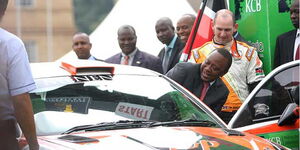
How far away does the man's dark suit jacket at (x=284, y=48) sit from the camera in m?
9.67

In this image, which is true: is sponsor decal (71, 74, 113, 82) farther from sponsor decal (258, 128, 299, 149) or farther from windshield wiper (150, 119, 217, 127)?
sponsor decal (258, 128, 299, 149)

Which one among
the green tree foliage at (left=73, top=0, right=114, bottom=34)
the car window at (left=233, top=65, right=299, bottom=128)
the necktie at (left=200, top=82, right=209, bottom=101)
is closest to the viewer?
the car window at (left=233, top=65, right=299, bottom=128)

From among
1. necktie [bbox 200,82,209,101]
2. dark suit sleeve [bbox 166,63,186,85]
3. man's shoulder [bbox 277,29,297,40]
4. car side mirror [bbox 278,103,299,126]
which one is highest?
man's shoulder [bbox 277,29,297,40]

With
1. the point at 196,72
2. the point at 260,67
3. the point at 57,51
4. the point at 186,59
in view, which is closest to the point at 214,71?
the point at 196,72

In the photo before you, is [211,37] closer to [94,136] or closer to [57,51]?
[94,136]

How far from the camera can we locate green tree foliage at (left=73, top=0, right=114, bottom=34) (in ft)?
250

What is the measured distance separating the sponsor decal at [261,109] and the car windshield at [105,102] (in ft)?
2.44

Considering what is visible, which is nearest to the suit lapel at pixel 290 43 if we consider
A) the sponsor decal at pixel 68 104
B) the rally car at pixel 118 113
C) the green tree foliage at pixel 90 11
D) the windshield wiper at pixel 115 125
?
the rally car at pixel 118 113

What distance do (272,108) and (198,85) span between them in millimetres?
902

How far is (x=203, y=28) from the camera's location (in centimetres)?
1031

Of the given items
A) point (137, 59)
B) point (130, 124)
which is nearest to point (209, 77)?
point (130, 124)

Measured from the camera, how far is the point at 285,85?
25.9 ft

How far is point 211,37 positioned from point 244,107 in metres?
2.55

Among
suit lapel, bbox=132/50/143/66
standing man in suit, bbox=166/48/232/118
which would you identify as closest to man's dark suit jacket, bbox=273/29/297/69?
standing man in suit, bbox=166/48/232/118
